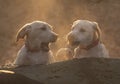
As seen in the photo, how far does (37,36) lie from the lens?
7.59m

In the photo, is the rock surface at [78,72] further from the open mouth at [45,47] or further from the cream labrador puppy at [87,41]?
the cream labrador puppy at [87,41]

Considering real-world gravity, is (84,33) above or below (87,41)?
above

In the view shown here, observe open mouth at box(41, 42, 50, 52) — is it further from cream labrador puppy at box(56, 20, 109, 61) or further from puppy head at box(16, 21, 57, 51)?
cream labrador puppy at box(56, 20, 109, 61)

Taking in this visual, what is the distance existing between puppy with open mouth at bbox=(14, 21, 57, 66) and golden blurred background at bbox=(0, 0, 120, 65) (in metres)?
6.70

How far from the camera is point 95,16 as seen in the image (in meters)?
17.2

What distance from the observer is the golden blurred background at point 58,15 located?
50.7 feet

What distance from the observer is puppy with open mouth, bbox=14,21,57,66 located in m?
7.46

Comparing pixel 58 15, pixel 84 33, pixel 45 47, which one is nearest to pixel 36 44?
pixel 45 47

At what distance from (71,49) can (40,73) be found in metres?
2.14

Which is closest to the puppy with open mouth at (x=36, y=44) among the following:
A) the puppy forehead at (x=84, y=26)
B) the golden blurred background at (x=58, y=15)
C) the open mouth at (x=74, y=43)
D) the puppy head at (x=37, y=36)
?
the puppy head at (x=37, y=36)

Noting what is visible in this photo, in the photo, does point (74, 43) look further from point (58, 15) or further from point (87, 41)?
point (58, 15)

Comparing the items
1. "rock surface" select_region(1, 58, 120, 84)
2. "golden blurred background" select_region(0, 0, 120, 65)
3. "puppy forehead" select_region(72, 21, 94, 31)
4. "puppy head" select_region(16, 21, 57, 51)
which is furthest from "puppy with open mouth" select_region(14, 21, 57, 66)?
"golden blurred background" select_region(0, 0, 120, 65)

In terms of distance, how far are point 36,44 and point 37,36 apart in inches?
6.0

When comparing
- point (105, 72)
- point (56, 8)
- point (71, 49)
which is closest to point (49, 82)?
point (105, 72)
